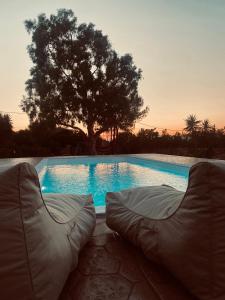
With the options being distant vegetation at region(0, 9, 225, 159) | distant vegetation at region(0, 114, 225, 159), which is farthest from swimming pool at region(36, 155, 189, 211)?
distant vegetation at region(0, 9, 225, 159)

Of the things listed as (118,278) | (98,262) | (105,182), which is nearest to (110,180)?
(105,182)

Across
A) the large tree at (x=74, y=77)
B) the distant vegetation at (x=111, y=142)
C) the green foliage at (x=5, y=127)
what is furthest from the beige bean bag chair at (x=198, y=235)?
the green foliage at (x=5, y=127)

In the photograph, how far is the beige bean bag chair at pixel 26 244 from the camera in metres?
0.76

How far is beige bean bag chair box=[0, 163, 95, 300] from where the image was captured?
76cm

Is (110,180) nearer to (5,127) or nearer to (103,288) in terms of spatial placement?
(103,288)

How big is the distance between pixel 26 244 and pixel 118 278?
2.01ft

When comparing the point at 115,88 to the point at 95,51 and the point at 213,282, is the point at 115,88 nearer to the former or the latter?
the point at 95,51

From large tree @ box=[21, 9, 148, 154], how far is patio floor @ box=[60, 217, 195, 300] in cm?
1044

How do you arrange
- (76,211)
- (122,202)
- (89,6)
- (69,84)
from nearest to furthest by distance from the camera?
(76,211) < (122,202) < (89,6) < (69,84)

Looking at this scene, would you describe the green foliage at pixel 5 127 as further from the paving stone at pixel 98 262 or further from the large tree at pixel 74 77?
the paving stone at pixel 98 262

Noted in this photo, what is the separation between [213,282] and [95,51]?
12.3 m

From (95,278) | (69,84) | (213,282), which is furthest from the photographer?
(69,84)

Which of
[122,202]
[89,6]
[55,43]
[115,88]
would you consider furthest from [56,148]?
[122,202]

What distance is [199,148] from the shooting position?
1013 centimetres
